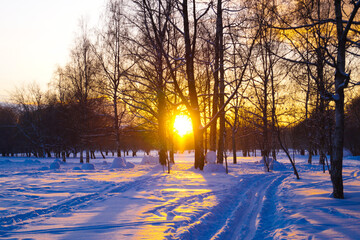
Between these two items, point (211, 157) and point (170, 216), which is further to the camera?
point (211, 157)

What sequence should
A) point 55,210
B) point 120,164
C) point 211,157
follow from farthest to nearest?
point 120,164
point 211,157
point 55,210

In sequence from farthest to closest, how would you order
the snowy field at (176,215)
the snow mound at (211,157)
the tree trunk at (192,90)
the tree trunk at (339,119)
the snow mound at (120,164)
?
the snow mound at (120,164) < the snow mound at (211,157) < the tree trunk at (192,90) < the tree trunk at (339,119) < the snowy field at (176,215)

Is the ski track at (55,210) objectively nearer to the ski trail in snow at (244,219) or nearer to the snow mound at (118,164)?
the ski trail in snow at (244,219)

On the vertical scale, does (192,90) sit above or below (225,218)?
above

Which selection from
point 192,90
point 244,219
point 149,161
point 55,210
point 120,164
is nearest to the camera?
point 244,219

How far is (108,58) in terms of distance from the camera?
69.1 feet

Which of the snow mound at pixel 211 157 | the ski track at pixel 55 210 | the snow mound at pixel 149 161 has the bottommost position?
the snow mound at pixel 149 161

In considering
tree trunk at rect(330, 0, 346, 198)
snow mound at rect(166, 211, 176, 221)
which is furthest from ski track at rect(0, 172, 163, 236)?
tree trunk at rect(330, 0, 346, 198)

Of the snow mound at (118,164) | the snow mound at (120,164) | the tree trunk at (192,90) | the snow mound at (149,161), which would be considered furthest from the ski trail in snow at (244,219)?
the snow mound at (149,161)

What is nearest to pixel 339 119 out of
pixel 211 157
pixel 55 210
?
pixel 55 210

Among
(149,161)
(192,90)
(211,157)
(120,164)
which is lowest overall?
(149,161)

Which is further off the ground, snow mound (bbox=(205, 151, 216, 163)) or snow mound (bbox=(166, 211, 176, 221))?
snow mound (bbox=(205, 151, 216, 163))

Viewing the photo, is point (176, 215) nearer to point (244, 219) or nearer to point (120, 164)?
point (244, 219)

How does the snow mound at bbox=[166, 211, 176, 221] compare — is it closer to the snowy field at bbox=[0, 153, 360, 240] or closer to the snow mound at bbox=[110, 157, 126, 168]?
the snowy field at bbox=[0, 153, 360, 240]
